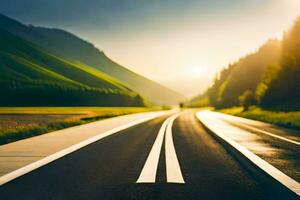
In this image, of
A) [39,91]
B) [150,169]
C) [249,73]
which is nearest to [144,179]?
[150,169]

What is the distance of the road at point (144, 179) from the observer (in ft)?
18.5

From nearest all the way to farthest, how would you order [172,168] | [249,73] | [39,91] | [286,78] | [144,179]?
[144,179]
[172,168]
[286,78]
[249,73]
[39,91]

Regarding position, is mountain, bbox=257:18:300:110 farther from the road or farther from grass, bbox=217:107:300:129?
the road

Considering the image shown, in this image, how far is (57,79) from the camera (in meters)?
170

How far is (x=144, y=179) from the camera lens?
677 centimetres

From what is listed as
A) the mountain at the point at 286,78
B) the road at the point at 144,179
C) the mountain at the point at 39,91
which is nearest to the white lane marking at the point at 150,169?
the road at the point at 144,179

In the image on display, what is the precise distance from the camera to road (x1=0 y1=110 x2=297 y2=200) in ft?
18.5

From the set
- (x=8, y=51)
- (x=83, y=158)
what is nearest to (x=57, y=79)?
(x=8, y=51)

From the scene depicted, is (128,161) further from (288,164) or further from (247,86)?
(247,86)

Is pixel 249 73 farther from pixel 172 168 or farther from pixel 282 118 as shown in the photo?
pixel 172 168

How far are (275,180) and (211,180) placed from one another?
1.13 meters

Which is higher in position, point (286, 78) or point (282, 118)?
point (286, 78)

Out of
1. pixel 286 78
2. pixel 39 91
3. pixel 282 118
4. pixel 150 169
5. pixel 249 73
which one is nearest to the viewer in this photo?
pixel 150 169

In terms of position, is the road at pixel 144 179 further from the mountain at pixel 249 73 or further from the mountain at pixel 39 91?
the mountain at pixel 39 91
